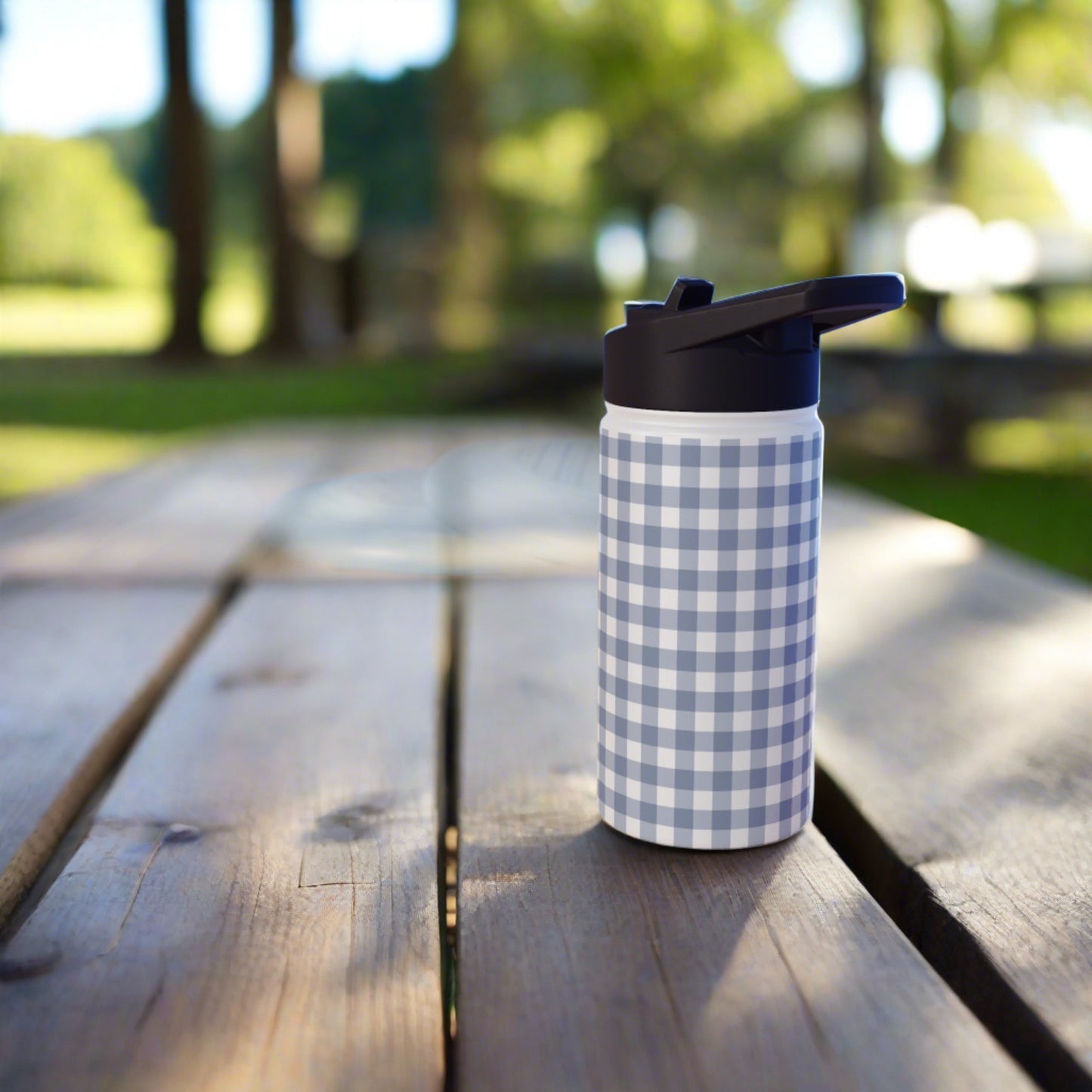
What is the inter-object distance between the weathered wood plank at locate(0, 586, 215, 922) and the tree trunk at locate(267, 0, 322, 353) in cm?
790

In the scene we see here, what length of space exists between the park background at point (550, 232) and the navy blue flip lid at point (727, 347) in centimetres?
247

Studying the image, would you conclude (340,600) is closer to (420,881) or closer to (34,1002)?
(420,881)

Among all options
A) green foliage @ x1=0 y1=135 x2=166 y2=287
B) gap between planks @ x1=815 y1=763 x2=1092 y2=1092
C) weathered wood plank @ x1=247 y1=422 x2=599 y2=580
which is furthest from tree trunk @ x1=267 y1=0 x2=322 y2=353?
gap between planks @ x1=815 y1=763 x2=1092 y2=1092

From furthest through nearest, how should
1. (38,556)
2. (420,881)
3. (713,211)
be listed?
(713,211)
(38,556)
(420,881)

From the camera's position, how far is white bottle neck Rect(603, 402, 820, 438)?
65 centimetres

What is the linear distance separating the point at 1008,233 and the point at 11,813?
13.4 m

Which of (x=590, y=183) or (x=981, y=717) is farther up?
(x=590, y=183)

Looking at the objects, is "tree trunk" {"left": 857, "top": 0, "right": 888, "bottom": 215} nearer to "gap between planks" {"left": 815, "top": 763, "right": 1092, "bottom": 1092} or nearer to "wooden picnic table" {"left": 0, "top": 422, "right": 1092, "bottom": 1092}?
"wooden picnic table" {"left": 0, "top": 422, "right": 1092, "bottom": 1092}

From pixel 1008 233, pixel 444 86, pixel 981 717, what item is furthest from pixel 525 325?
pixel 981 717

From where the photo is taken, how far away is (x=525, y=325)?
50.2 feet

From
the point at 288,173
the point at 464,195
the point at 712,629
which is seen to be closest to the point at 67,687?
the point at 712,629

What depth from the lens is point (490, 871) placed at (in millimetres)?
664

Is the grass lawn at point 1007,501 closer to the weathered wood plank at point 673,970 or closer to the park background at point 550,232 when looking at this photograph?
the park background at point 550,232

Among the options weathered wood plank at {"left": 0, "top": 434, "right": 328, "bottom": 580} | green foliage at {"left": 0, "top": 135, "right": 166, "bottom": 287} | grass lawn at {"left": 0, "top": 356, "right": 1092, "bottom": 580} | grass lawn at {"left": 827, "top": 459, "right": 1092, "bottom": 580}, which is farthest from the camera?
green foliage at {"left": 0, "top": 135, "right": 166, "bottom": 287}
